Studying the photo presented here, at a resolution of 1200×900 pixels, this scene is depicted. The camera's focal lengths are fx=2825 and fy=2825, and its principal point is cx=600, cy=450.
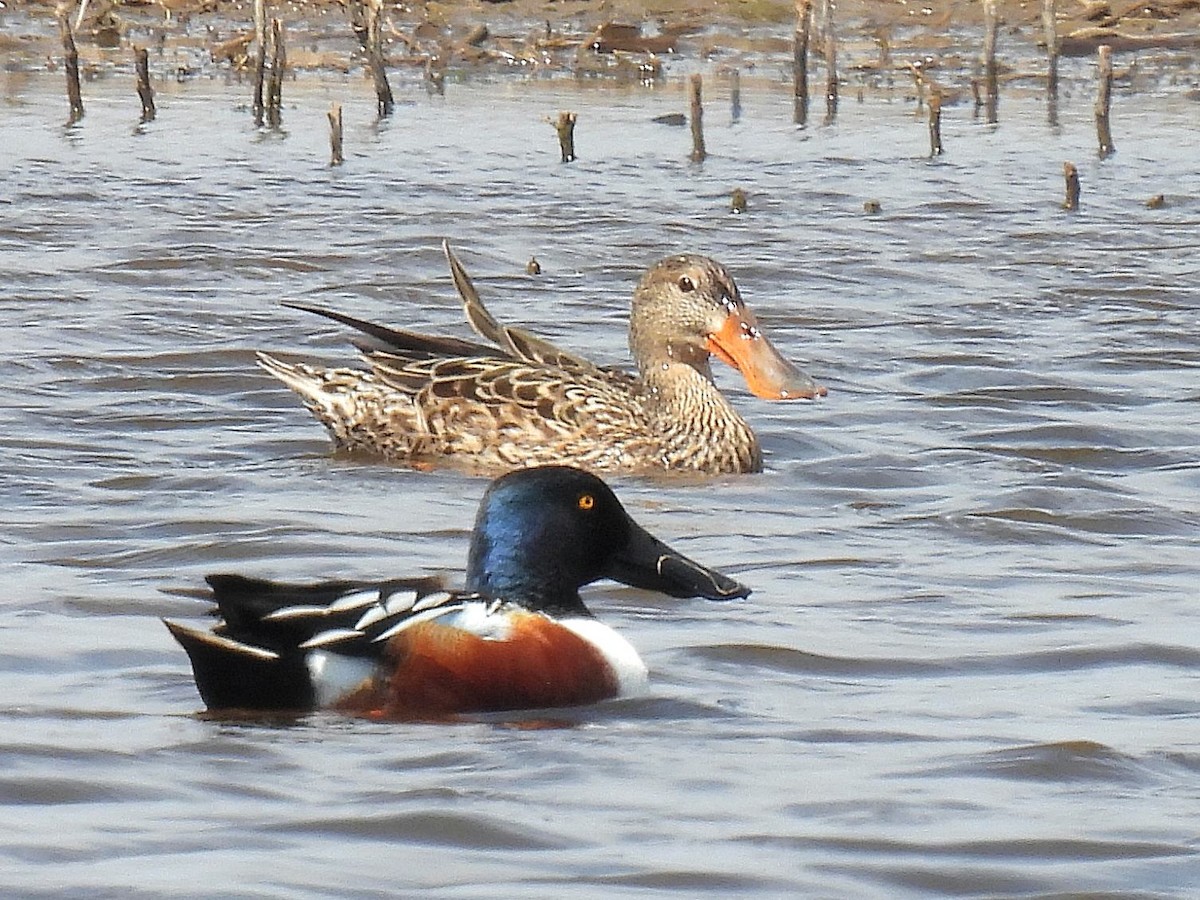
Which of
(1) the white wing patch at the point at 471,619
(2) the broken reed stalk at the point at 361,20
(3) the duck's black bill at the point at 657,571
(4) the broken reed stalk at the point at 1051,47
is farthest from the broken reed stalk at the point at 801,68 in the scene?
(1) the white wing patch at the point at 471,619

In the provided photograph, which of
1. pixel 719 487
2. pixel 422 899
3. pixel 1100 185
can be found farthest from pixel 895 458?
pixel 1100 185

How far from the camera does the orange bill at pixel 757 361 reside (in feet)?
30.7

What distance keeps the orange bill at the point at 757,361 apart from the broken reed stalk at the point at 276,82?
42.0 ft

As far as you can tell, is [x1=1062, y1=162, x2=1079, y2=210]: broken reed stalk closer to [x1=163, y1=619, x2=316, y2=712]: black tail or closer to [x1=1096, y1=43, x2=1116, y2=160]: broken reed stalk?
[x1=1096, y1=43, x2=1116, y2=160]: broken reed stalk

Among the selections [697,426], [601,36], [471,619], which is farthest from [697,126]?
[471,619]

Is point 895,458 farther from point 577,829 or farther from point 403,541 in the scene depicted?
point 577,829

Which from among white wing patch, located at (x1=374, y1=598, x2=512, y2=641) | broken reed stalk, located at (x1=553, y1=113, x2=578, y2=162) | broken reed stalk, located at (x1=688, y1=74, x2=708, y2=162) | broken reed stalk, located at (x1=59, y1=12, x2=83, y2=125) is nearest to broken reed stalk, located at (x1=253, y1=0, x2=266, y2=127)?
broken reed stalk, located at (x1=59, y1=12, x2=83, y2=125)

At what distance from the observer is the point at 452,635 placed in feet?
18.2

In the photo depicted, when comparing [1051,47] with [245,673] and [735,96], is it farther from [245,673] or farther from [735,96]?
[245,673]

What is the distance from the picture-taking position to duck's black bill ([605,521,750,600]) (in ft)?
19.7

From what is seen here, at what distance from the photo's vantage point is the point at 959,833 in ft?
15.9

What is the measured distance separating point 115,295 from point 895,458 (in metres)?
4.93

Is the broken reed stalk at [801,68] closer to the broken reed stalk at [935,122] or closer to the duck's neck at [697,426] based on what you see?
the broken reed stalk at [935,122]

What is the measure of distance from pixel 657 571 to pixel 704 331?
347cm
